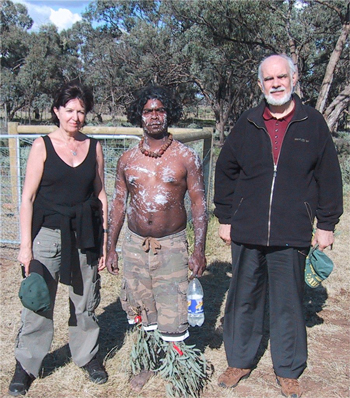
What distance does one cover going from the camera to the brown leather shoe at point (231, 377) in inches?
123

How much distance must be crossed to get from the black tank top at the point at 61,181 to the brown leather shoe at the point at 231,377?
156 centimetres

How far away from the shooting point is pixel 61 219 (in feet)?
9.31

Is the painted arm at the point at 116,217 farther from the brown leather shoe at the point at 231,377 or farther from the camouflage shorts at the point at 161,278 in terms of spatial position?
the brown leather shoe at the point at 231,377

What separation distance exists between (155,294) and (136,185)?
721 millimetres

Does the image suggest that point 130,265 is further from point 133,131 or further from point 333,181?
point 133,131

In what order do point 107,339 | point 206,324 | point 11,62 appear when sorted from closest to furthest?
point 107,339 < point 206,324 < point 11,62

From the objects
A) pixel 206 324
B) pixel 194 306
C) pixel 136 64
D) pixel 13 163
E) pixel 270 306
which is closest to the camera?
pixel 194 306

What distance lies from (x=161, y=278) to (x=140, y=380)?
760 millimetres

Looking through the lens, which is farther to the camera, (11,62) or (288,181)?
(11,62)

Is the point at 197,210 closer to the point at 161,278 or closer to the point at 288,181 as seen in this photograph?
the point at 161,278

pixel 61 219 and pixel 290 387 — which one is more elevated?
pixel 61 219

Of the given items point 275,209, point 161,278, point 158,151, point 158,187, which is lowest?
point 161,278

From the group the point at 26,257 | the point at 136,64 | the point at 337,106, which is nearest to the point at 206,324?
the point at 26,257

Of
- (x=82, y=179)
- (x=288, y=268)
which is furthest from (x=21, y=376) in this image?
(x=288, y=268)
